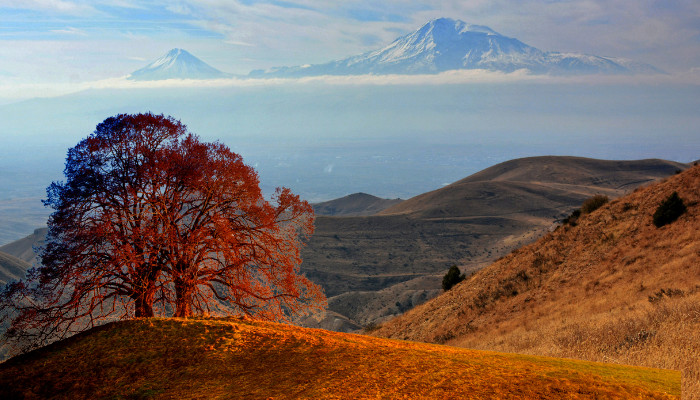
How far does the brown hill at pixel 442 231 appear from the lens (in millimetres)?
84125

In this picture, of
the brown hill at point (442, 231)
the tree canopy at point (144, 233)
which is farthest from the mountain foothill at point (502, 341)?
the brown hill at point (442, 231)

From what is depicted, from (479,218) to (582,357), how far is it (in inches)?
4195

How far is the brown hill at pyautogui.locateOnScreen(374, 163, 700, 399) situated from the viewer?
10453mm

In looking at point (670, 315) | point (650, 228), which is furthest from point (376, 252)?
point (670, 315)

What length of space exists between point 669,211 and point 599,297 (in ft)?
26.6

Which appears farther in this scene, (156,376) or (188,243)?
(188,243)

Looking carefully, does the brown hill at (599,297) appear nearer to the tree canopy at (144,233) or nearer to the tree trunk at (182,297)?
the tree canopy at (144,233)

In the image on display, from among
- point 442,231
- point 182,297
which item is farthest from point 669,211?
point 442,231

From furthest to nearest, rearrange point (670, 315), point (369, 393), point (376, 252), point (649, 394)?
point (376, 252)
point (670, 315)
point (369, 393)
point (649, 394)

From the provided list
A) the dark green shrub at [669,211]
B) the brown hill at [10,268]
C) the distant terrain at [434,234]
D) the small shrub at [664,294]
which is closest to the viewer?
the small shrub at [664,294]

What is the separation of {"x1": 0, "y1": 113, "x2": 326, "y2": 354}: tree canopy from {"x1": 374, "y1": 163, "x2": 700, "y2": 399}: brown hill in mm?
8785

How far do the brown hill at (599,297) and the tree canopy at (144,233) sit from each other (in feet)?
28.8

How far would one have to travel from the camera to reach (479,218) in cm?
11331

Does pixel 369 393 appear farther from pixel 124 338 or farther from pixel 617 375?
pixel 124 338
